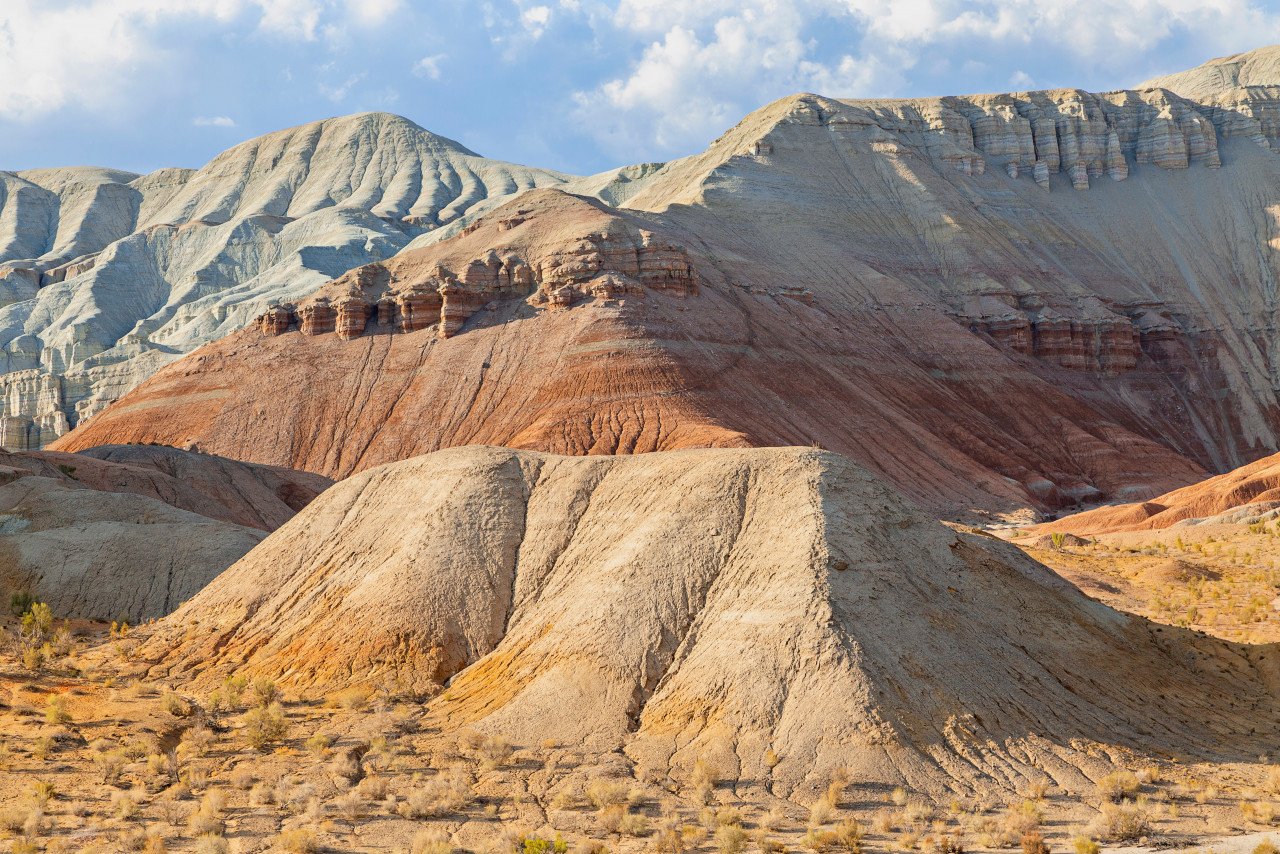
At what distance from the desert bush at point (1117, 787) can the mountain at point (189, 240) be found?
103m

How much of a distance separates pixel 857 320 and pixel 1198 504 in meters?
35.8

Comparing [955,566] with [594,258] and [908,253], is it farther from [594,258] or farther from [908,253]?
[908,253]

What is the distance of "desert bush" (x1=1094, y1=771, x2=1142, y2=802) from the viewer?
17.8 meters

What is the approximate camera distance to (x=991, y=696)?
19.8 meters

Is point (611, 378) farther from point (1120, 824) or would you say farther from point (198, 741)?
point (1120, 824)

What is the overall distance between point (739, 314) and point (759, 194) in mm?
24359

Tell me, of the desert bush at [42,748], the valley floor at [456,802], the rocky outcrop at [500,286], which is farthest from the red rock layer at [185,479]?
the valley floor at [456,802]

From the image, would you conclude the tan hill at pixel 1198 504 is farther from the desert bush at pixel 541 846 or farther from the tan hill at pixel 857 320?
the desert bush at pixel 541 846

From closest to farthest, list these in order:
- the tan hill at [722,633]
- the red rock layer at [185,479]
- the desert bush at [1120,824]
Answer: the desert bush at [1120,824] → the tan hill at [722,633] → the red rock layer at [185,479]

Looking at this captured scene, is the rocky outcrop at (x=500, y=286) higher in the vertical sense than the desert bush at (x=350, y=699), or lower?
higher

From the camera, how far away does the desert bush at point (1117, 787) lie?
17781mm

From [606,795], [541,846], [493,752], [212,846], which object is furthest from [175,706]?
[541,846]

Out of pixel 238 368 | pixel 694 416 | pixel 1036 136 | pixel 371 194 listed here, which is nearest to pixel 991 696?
pixel 694 416

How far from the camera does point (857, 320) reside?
8900 cm
